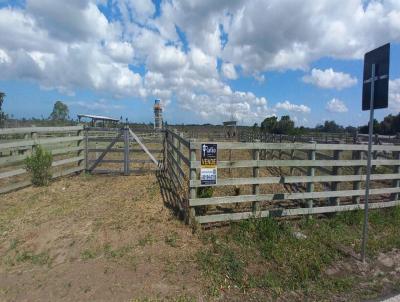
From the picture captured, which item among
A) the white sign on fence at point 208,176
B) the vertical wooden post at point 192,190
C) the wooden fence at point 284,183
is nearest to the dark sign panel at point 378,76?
the wooden fence at point 284,183

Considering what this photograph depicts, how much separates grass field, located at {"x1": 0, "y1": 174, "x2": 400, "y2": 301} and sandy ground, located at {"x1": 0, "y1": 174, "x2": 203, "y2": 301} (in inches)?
0.6

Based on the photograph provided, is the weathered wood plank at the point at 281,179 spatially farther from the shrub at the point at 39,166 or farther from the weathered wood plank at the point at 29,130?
the weathered wood plank at the point at 29,130

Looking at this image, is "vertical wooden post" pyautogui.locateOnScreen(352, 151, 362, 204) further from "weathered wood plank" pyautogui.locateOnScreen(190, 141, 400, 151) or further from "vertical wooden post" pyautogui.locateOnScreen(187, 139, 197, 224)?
"vertical wooden post" pyautogui.locateOnScreen(187, 139, 197, 224)

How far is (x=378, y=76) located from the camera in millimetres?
4820

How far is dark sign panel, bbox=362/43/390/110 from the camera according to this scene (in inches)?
183

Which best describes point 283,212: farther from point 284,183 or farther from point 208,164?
point 208,164

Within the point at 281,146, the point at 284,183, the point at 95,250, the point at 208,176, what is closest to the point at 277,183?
the point at 284,183

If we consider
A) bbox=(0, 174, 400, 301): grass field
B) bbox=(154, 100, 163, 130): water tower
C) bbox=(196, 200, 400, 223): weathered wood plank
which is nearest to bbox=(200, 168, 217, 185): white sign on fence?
bbox=(196, 200, 400, 223): weathered wood plank

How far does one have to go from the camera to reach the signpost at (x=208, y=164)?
564 centimetres

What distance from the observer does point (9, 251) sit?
5.02 meters

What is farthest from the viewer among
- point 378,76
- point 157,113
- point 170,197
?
point 157,113

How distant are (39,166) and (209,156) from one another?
5.33 meters

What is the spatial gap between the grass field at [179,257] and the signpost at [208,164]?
87cm

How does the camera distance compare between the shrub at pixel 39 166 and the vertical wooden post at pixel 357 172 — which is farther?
the shrub at pixel 39 166
